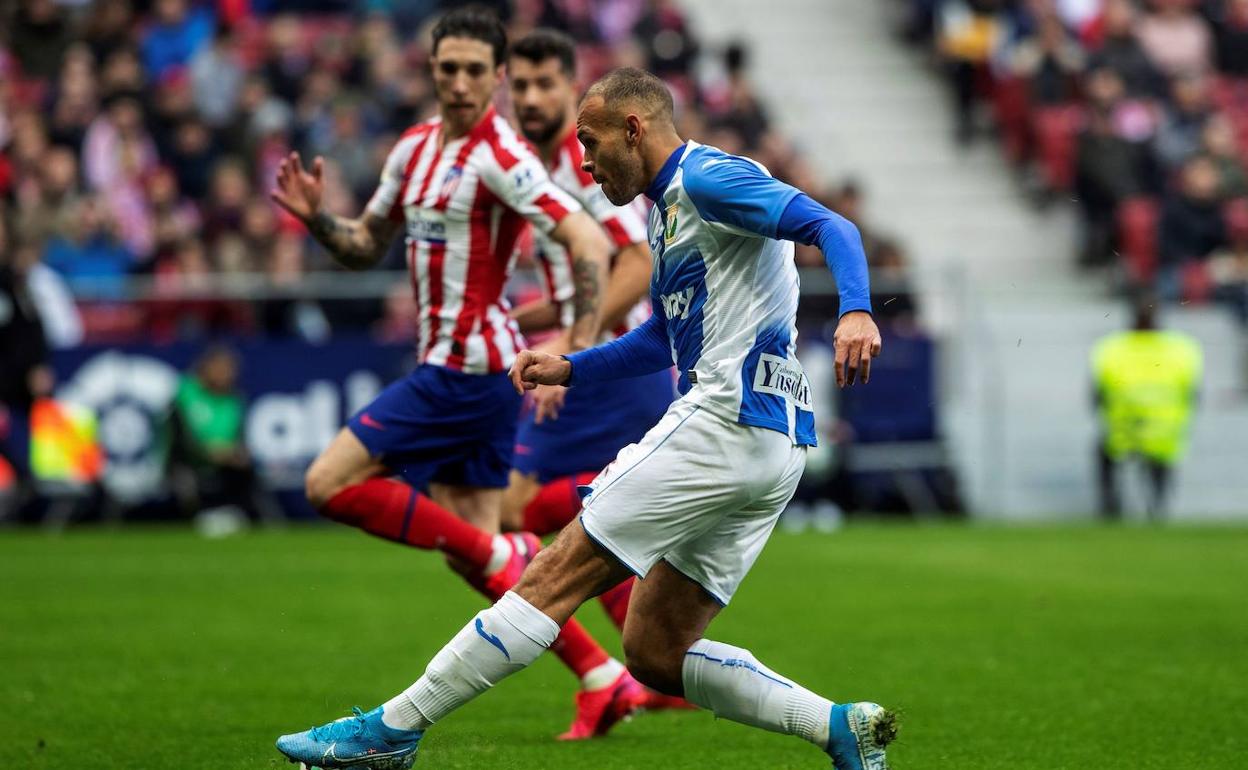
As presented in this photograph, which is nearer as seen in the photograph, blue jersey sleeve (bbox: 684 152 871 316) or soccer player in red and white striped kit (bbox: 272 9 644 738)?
blue jersey sleeve (bbox: 684 152 871 316)

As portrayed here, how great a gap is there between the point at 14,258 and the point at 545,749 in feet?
38.1

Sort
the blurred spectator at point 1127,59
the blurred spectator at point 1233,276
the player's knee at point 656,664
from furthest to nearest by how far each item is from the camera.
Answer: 1. the blurred spectator at point 1127,59
2. the blurred spectator at point 1233,276
3. the player's knee at point 656,664

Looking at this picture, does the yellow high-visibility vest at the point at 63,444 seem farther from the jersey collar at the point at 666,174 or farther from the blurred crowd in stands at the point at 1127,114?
the jersey collar at the point at 666,174

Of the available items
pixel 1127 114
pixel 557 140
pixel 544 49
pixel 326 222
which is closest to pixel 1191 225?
pixel 1127 114

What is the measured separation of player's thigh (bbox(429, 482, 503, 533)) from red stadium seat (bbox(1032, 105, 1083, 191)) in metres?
16.1

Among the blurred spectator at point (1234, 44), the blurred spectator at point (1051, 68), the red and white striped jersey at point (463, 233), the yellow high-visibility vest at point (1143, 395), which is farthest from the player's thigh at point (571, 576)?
the blurred spectator at point (1234, 44)

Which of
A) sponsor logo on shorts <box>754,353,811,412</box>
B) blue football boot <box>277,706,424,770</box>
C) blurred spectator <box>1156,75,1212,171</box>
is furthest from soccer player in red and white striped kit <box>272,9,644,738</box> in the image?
blurred spectator <box>1156,75,1212,171</box>

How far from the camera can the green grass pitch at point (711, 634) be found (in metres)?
6.90

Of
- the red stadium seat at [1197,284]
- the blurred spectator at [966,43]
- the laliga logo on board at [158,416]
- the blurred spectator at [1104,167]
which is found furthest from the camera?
the blurred spectator at [966,43]

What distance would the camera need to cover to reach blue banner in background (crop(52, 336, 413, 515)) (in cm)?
1712

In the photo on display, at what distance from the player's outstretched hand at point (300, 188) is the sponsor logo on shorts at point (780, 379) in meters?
2.66

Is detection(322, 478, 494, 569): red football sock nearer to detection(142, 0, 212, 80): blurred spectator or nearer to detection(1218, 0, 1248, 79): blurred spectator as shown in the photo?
detection(142, 0, 212, 80): blurred spectator

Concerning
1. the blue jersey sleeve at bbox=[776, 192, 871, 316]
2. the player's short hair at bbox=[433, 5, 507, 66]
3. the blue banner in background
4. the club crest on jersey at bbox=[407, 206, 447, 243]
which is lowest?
the blue banner in background

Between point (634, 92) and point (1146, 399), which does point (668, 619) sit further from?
point (1146, 399)
